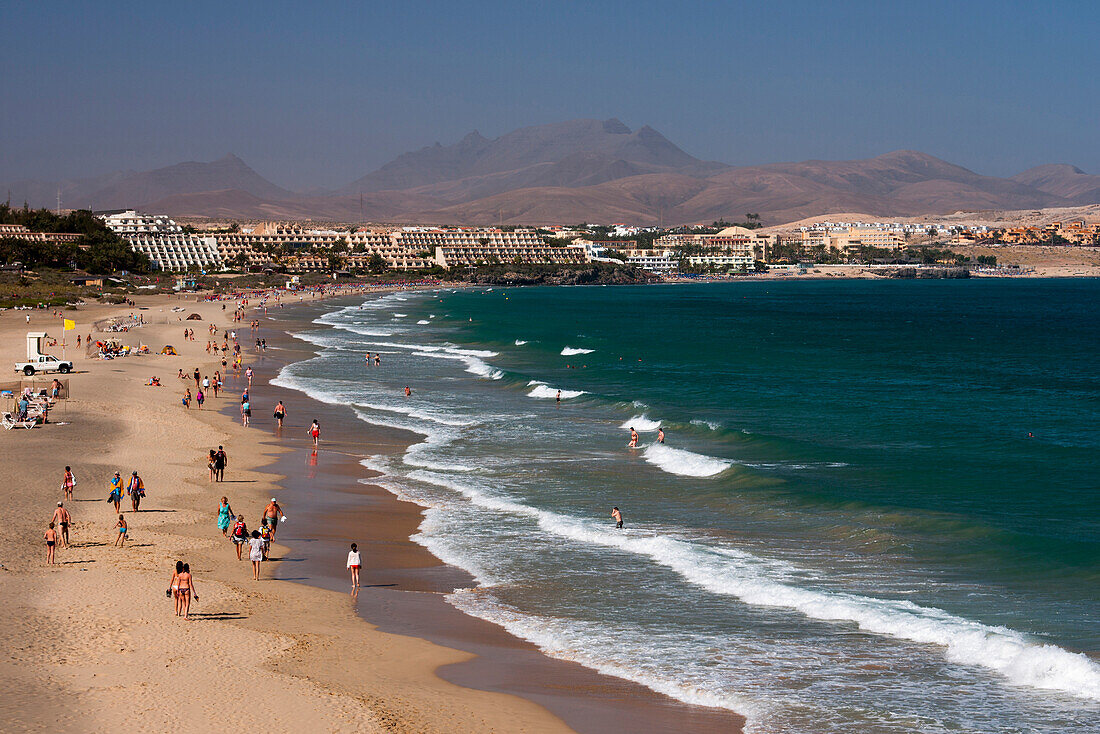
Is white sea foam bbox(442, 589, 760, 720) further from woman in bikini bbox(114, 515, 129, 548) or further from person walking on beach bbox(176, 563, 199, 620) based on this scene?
woman in bikini bbox(114, 515, 129, 548)

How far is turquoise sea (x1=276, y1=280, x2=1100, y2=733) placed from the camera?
48.6 ft

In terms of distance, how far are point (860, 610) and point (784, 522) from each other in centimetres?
618

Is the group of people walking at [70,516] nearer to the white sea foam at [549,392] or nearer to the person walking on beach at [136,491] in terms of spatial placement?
the person walking on beach at [136,491]

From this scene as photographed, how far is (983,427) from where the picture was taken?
3694 cm

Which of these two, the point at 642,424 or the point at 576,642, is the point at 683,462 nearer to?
the point at 642,424

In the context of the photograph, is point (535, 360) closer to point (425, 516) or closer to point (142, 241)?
point (425, 516)

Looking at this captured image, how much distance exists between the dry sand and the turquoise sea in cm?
260

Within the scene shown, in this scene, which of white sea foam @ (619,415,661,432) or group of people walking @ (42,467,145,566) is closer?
group of people walking @ (42,467,145,566)

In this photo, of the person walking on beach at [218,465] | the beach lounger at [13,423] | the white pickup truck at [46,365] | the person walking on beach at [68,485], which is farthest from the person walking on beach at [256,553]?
the white pickup truck at [46,365]

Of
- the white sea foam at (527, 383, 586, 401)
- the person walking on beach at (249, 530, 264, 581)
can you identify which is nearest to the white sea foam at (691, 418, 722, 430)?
the white sea foam at (527, 383, 586, 401)

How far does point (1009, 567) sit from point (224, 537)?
15.8 meters

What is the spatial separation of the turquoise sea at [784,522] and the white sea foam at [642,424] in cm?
16

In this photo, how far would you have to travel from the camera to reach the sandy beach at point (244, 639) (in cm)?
1305

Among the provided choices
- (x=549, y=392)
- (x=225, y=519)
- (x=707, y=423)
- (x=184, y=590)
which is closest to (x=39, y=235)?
(x=549, y=392)
